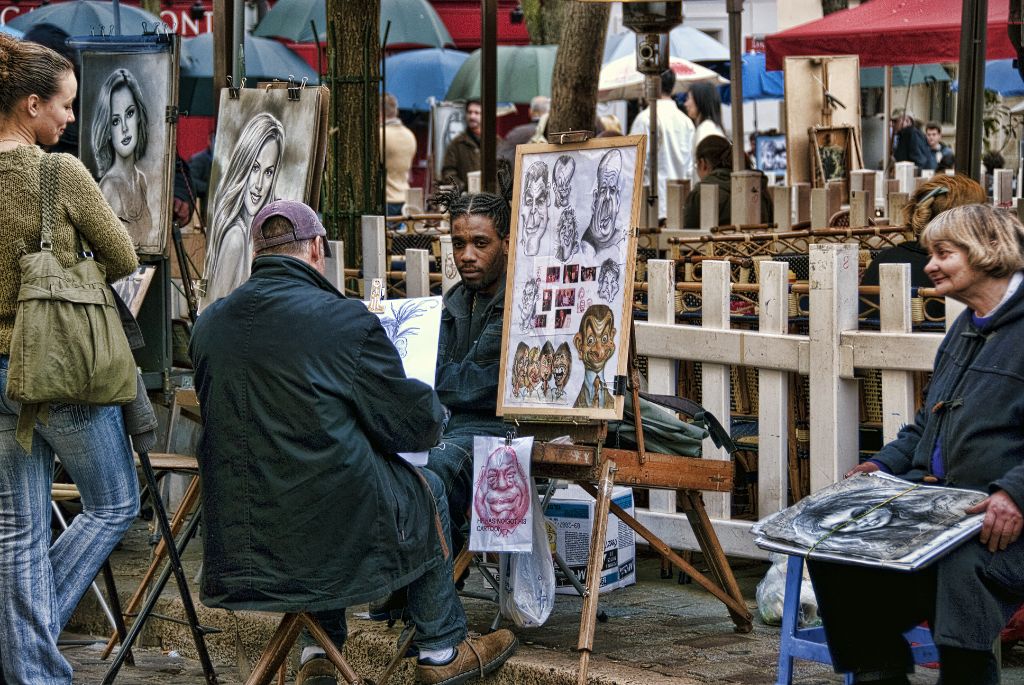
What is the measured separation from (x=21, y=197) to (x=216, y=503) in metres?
1.01

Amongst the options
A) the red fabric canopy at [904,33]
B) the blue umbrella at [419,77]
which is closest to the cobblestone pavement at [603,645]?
the red fabric canopy at [904,33]

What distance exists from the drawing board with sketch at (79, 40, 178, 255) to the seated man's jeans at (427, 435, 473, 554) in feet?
5.57

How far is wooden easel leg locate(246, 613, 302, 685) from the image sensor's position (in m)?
4.34

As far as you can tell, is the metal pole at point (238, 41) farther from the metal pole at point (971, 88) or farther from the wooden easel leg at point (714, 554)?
the metal pole at point (971, 88)

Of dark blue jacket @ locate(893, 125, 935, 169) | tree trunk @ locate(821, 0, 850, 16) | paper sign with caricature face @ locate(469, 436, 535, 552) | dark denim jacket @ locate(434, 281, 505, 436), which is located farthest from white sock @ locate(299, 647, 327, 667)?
dark blue jacket @ locate(893, 125, 935, 169)

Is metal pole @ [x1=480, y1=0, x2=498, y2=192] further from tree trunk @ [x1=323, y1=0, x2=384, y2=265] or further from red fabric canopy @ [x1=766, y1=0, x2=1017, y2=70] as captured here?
red fabric canopy @ [x1=766, y1=0, x2=1017, y2=70]

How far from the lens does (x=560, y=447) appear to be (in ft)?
15.7

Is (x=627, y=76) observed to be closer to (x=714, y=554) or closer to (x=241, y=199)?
(x=241, y=199)

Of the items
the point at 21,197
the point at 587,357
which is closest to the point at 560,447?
the point at 587,357

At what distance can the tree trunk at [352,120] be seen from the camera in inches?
301

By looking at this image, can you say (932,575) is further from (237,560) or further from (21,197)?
(21,197)

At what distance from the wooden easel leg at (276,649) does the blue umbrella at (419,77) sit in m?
13.5

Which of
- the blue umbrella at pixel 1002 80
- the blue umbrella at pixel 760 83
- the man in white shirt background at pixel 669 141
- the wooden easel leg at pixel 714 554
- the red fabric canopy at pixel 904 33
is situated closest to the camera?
the wooden easel leg at pixel 714 554

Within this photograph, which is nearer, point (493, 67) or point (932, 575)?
point (932, 575)
